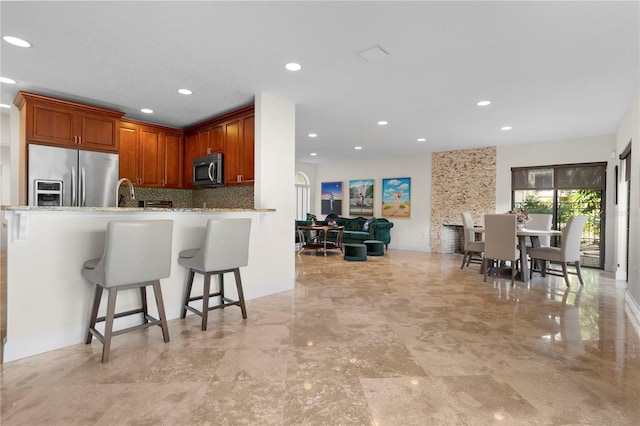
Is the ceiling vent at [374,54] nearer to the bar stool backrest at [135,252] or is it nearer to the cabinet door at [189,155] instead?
the bar stool backrest at [135,252]

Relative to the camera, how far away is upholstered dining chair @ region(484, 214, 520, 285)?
15.1 feet

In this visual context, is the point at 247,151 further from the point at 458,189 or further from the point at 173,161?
the point at 458,189

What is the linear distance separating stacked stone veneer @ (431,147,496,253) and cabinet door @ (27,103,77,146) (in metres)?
7.45

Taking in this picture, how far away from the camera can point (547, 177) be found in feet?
21.9

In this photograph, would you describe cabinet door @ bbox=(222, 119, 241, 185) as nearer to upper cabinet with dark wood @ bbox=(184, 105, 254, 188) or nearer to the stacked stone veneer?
upper cabinet with dark wood @ bbox=(184, 105, 254, 188)

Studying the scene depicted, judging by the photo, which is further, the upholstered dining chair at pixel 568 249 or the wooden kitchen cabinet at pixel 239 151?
the upholstered dining chair at pixel 568 249

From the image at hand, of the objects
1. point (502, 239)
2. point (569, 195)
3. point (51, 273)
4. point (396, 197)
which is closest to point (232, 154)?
point (51, 273)

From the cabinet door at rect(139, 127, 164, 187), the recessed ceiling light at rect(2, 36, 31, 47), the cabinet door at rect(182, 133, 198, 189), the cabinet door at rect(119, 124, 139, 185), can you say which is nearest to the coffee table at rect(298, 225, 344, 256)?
the cabinet door at rect(182, 133, 198, 189)

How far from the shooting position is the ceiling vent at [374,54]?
2809mm

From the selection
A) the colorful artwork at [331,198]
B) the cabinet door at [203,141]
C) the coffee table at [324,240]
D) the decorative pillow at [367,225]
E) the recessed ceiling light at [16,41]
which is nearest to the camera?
the recessed ceiling light at [16,41]

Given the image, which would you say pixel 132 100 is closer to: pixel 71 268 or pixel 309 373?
pixel 71 268

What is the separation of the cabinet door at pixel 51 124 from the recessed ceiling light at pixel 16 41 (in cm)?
148

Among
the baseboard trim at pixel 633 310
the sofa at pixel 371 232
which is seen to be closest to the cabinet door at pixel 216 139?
the sofa at pixel 371 232

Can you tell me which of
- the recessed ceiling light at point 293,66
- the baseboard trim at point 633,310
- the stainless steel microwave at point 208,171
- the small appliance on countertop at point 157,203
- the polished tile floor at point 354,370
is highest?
the recessed ceiling light at point 293,66
